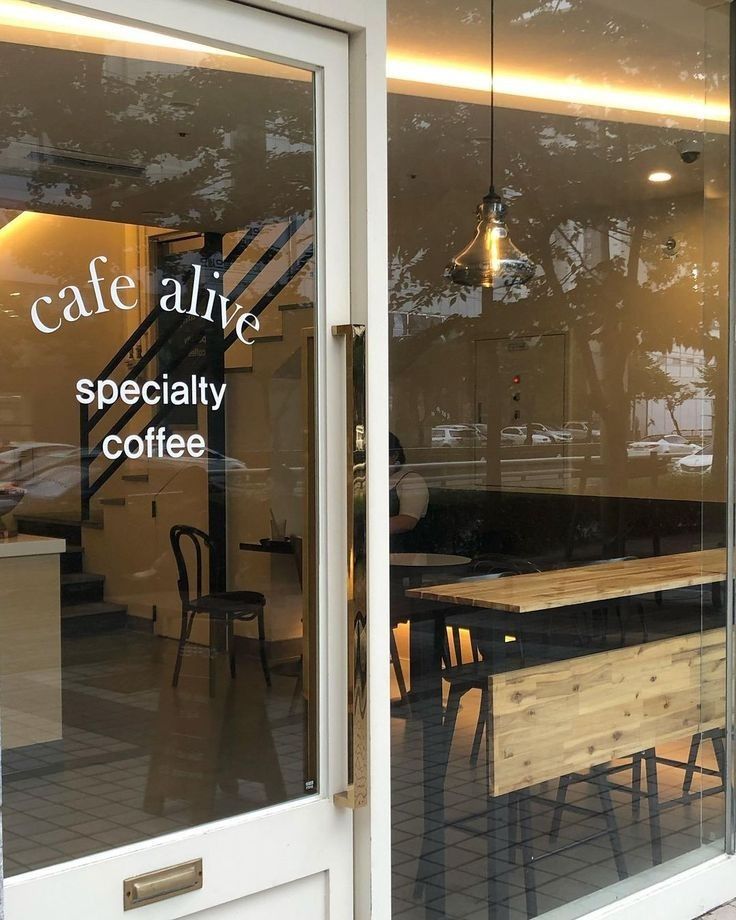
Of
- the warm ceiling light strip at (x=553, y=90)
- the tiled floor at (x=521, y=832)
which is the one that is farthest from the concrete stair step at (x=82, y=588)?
the warm ceiling light strip at (x=553, y=90)

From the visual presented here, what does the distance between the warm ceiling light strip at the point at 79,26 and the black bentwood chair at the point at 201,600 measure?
3.04 feet

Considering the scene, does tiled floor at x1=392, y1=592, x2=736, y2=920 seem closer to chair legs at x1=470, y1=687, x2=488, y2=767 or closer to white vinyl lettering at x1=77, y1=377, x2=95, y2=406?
chair legs at x1=470, y1=687, x2=488, y2=767

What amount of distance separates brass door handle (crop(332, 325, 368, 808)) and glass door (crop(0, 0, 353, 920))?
4 cm

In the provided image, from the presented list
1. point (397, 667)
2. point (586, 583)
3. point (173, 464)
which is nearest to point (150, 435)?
point (173, 464)

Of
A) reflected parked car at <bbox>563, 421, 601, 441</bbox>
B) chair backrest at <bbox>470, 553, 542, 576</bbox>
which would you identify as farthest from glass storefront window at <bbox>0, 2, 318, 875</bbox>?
reflected parked car at <bbox>563, 421, 601, 441</bbox>

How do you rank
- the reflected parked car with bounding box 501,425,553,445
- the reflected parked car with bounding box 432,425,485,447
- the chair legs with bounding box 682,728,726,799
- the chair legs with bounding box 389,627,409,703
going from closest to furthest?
1. the chair legs with bounding box 389,627,409,703
2. the reflected parked car with bounding box 432,425,485,447
3. the chair legs with bounding box 682,728,726,799
4. the reflected parked car with bounding box 501,425,553,445

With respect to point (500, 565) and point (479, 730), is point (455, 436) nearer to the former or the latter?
point (500, 565)

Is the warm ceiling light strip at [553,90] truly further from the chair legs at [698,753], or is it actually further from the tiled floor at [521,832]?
the chair legs at [698,753]

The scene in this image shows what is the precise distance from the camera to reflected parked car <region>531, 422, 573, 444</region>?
159 inches

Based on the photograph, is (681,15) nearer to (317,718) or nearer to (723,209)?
(723,209)

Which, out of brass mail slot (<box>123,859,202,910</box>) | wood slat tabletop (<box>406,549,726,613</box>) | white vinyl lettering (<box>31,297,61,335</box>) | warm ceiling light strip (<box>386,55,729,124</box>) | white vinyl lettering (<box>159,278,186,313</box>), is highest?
warm ceiling light strip (<box>386,55,729,124</box>)

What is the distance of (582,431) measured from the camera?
4215 mm

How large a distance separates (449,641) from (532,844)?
61cm

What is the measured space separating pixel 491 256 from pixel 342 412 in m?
1.80
